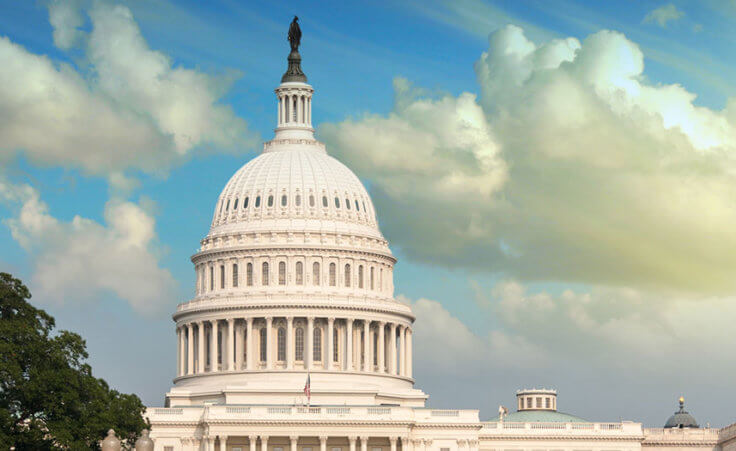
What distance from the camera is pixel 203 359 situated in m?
191

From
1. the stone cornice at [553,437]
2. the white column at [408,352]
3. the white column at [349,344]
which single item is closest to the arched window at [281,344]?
the white column at [349,344]

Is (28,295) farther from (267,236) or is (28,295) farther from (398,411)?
(267,236)

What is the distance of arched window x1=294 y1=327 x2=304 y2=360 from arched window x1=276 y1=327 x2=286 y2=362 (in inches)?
50.7

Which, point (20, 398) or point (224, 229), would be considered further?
point (224, 229)

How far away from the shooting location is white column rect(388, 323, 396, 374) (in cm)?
19262

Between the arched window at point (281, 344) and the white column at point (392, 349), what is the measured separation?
12.1 meters

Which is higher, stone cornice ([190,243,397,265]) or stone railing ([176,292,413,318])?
stone cornice ([190,243,397,265])

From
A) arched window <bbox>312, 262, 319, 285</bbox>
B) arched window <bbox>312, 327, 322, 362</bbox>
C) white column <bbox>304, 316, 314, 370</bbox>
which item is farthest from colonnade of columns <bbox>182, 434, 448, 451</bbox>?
arched window <bbox>312, 262, 319, 285</bbox>

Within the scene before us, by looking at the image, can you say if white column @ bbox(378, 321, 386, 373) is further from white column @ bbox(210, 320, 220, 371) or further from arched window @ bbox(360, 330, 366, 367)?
white column @ bbox(210, 320, 220, 371)

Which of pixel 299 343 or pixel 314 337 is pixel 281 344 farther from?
pixel 314 337

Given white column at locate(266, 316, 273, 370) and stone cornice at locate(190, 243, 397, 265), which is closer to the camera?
white column at locate(266, 316, 273, 370)

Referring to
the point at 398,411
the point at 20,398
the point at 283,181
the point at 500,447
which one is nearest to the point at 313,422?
the point at 398,411

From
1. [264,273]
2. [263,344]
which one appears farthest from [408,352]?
[264,273]

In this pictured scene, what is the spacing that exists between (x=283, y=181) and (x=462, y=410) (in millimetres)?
35014
